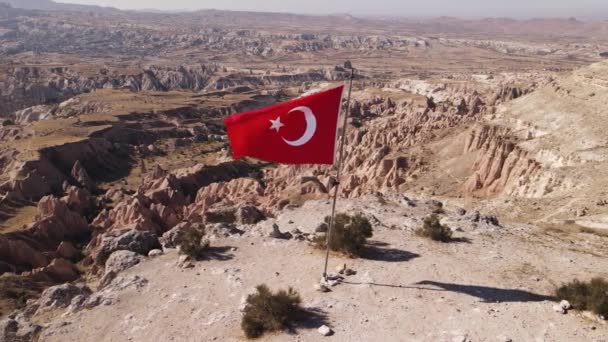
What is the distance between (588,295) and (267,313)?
8.12 m

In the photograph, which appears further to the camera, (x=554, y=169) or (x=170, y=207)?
(x=170, y=207)

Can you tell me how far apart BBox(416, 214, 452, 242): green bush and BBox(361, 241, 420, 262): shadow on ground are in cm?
178

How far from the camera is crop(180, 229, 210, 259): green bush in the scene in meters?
17.8

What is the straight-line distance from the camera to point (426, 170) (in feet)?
143

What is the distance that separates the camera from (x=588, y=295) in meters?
12.1

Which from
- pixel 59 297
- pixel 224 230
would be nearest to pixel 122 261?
pixel 59 297

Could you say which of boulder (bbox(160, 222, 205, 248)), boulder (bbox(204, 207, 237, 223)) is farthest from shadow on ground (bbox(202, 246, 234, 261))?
boulder (bbox(204, 207, 237, 223))

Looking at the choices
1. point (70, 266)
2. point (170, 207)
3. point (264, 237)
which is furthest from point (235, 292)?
point (170, 207)

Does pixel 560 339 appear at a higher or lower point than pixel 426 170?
higher

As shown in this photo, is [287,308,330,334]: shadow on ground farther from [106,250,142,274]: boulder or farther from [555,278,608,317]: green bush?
[106,250,142,274]: boulder

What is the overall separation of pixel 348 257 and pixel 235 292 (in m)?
4.11

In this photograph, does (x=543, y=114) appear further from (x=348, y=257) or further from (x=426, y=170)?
(x=348, y=257)

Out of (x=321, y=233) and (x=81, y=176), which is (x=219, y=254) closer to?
(x=321, y=233)

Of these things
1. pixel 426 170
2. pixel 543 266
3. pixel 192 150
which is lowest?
pixel 192 150
